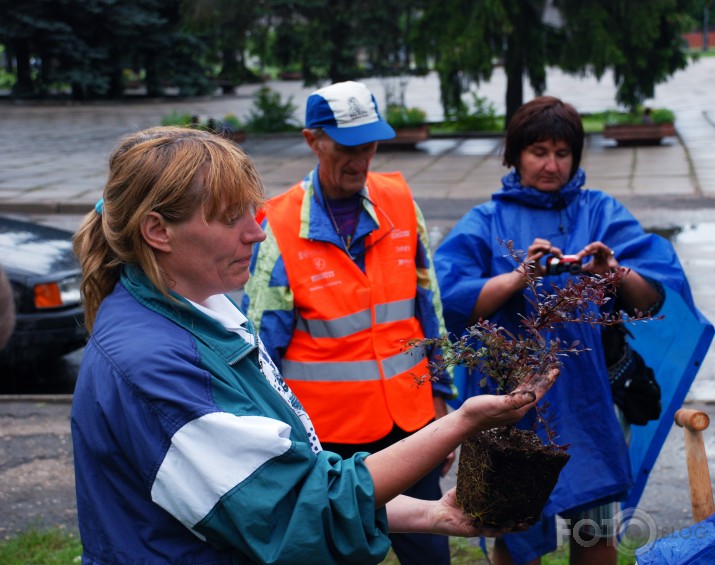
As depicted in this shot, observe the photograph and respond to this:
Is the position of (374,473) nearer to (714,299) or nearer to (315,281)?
(315,281)

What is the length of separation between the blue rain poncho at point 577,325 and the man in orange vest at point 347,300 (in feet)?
0.64

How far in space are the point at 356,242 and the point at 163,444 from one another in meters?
1.77

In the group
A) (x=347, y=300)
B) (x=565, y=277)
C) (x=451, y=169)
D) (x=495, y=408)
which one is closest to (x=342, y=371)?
(x=347, y=300)

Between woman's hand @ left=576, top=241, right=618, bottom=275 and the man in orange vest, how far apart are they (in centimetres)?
61

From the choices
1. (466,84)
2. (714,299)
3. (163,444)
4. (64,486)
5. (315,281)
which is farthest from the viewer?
(466,84)

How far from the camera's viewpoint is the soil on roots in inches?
86.9

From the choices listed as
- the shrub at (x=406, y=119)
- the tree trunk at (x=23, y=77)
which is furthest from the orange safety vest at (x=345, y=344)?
the tree trunk at (x=23, y=77)

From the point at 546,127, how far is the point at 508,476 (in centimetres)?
175

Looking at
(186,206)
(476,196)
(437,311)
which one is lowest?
(476,196)

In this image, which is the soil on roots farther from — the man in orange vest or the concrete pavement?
the concrete pavement

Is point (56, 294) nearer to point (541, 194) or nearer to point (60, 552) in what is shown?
point (60, 552)

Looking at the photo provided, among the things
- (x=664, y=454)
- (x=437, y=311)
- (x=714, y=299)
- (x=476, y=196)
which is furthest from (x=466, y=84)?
(x=437, y=311)

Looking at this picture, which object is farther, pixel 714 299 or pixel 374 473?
pixel 714 299

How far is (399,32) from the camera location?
22469mm
